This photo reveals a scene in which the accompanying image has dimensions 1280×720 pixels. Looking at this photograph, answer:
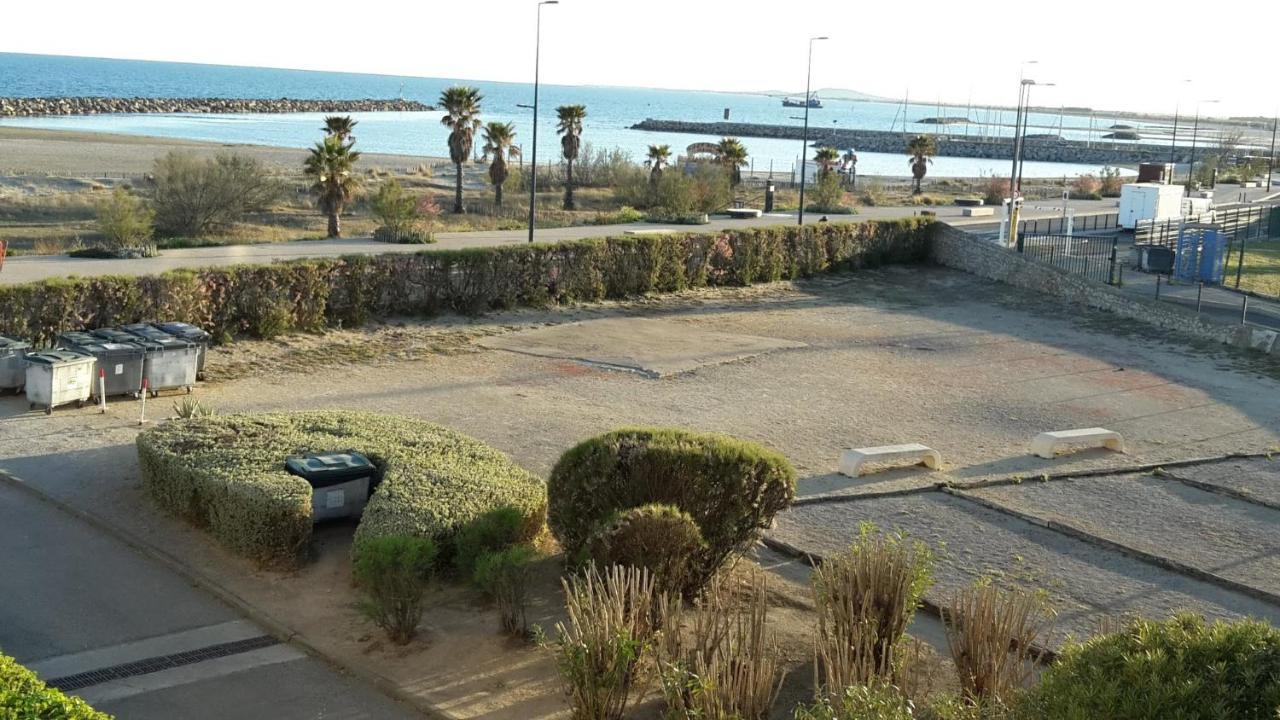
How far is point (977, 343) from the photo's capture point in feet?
91.9

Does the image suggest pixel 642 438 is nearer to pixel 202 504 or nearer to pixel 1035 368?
pixel 202 504

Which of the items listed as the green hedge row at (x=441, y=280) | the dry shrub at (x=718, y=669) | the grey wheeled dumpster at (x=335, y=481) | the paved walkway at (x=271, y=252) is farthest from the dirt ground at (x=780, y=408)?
the paved walkway at (x=271, y=252)

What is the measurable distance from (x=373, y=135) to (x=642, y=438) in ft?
443

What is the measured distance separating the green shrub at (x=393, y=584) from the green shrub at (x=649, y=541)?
4.88 ft

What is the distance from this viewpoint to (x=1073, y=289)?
1331 inches

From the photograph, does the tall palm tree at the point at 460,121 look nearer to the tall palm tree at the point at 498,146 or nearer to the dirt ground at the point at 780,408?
the tall palm tree at the point at 498,146

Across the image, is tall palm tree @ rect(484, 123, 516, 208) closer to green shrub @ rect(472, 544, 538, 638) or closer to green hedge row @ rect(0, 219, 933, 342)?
green hedge row @ rect(0, 219, 933, 342)

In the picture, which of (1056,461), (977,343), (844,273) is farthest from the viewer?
(844,273)

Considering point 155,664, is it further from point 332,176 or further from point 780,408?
point 332,176

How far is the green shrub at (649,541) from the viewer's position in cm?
1035

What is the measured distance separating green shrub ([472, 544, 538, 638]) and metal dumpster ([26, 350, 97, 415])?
31.0 feet

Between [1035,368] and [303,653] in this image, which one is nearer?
[303,653]

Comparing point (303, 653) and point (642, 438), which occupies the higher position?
point (642, 438)

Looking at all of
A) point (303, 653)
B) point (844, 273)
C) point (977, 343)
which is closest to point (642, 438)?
point (303, 653)
